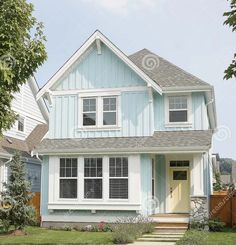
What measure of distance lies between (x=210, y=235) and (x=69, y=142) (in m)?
7.81

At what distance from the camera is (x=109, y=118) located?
859 inches

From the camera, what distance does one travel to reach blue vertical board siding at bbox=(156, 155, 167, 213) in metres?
21.6

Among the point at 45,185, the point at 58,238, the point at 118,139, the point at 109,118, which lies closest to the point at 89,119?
the point at 109,118

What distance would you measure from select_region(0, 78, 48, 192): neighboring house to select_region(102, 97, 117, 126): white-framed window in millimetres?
6080

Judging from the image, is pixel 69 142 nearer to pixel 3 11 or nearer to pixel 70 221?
pixel 70 221

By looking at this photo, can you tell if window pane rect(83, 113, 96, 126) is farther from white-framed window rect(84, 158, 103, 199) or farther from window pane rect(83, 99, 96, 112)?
white-framed window rect(84, 158, 103, 199)

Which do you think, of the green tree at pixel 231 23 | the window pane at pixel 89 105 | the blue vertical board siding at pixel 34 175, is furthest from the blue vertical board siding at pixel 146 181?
the green tree at pixel 231 23

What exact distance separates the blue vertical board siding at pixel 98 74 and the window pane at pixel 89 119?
1.31m

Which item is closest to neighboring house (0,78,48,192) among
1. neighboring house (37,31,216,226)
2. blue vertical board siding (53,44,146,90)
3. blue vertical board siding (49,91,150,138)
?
blue vertical board siding (49,91,150,138)

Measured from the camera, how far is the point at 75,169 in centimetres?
A: 2122

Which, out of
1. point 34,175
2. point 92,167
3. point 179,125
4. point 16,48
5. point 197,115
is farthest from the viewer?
point 34,175

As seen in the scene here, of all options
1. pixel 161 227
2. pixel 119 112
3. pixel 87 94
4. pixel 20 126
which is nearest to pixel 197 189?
pixel 161 227

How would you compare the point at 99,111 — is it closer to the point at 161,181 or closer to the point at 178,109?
the point at 178,109

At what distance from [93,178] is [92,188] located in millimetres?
444
